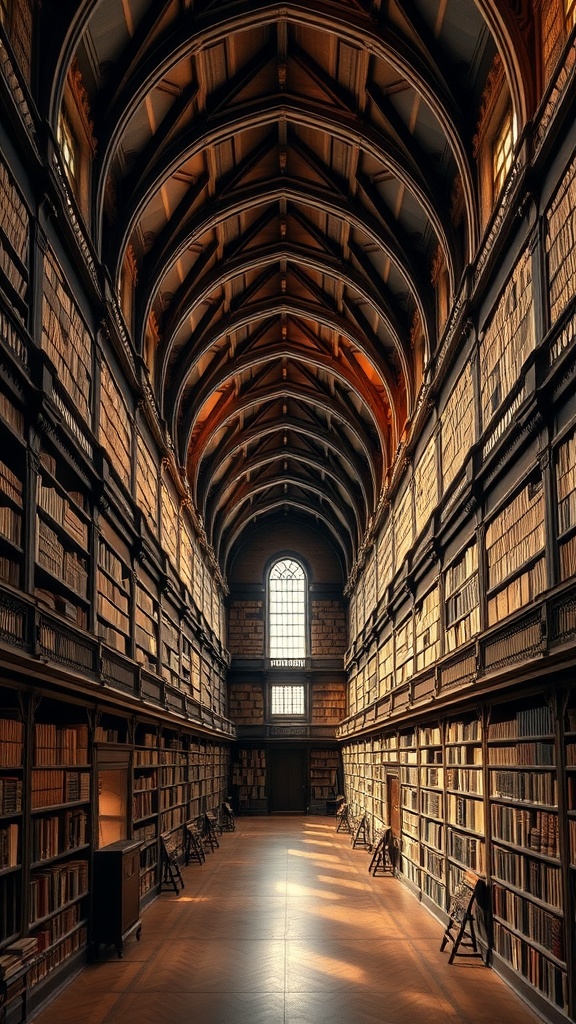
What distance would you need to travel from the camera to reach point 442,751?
45.0 ft

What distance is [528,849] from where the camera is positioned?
8992 mm

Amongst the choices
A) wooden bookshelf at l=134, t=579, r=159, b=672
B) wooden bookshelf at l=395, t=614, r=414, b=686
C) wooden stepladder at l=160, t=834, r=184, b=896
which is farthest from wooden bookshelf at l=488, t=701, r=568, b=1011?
wooden bookshelf at l=395, t=614, r=414, b=686

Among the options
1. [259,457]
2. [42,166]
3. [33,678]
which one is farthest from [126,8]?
[259,457]

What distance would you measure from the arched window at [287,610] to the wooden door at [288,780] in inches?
141

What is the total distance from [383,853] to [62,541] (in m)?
10.4

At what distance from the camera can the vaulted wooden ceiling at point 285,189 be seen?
12922 millimetres

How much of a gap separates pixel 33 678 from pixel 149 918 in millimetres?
6873

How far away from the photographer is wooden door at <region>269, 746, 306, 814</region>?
3578 cm

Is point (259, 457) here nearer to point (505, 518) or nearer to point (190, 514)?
point (190, 514)

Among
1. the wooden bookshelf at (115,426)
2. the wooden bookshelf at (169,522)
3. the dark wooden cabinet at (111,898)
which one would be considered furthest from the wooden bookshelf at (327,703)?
the dark wooden cabinet at (111,898)

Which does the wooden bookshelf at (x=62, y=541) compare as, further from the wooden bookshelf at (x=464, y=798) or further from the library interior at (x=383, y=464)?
the wooden bookshelf at (x=464, y=798)

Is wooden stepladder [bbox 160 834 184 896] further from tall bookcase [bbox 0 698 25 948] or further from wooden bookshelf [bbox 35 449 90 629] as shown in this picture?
tall bookcase [bbox 0 698 25 948]

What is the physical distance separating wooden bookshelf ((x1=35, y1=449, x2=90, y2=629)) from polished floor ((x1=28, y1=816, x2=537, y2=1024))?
3.74 metres

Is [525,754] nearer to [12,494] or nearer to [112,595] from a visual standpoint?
[12,494]
